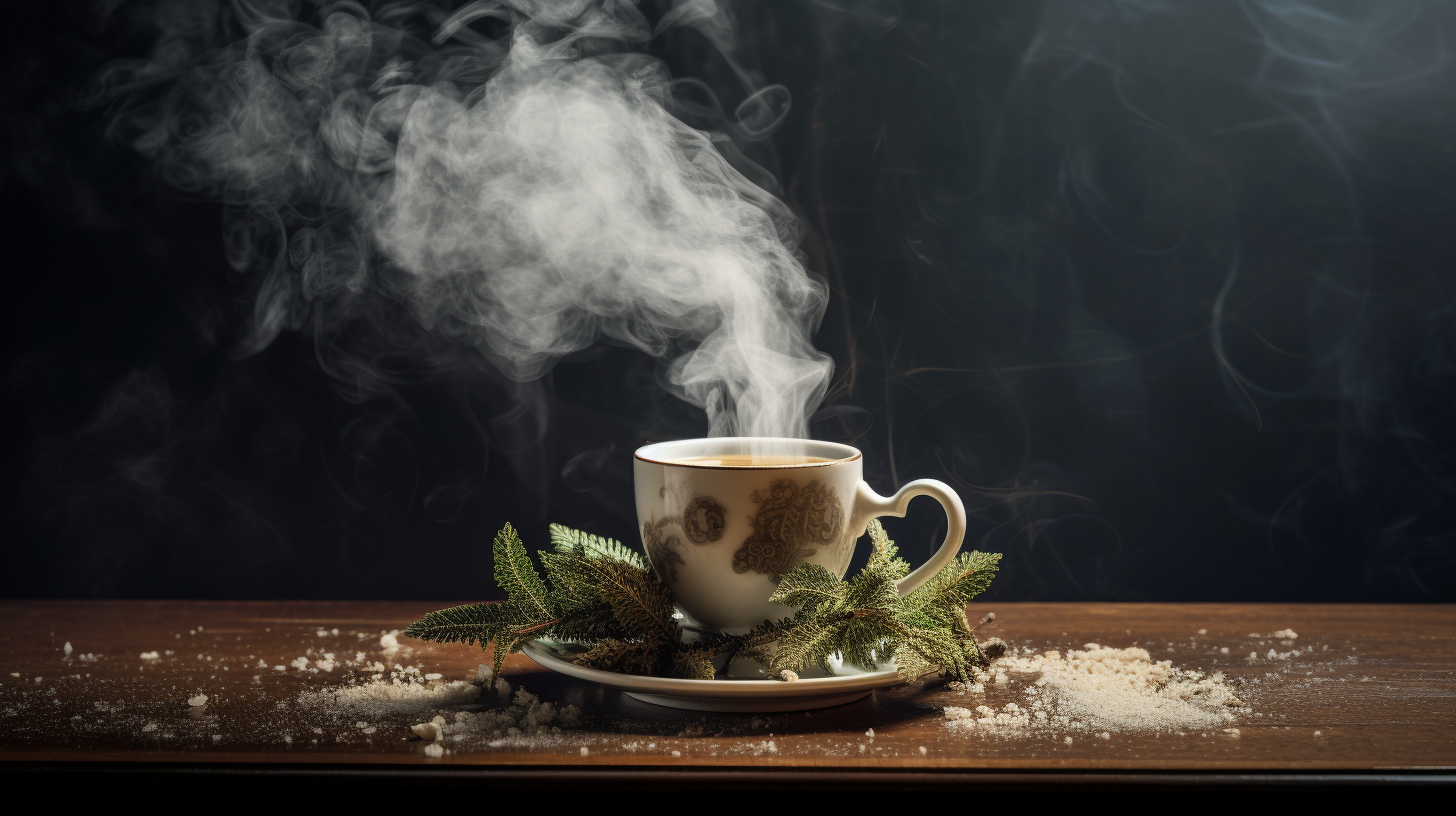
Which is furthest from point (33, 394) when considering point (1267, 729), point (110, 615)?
point (1267, 729)

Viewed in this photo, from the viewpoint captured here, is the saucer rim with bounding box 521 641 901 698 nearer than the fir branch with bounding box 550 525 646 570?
Yes

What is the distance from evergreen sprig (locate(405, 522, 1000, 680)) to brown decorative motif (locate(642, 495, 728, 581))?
0.03 meters

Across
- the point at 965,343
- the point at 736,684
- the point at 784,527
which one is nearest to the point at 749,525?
the point at 784,527

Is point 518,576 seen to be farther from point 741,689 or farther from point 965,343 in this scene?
point 965,343

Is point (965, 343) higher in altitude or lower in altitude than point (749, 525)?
higher

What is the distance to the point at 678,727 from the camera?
2.46 feet

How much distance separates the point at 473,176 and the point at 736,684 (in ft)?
2.91

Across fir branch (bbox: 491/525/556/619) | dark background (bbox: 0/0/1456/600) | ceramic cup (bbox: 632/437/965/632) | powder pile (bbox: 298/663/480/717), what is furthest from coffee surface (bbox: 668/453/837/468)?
dark background (bbox: 0/0/1456/600)

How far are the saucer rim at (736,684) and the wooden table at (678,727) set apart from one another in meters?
0.03

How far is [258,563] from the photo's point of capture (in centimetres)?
148

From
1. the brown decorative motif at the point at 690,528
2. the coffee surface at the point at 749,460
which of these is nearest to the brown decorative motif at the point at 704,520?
the brown decorative motif at the point at 690,528

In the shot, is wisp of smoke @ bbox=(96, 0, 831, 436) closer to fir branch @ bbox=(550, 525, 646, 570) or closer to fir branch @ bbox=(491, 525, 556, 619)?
fir branch @ bbox=(550, 525, 646, 570)

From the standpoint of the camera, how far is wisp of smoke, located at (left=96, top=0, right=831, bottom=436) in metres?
1.33

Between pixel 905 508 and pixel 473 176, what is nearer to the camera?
pixel 905 508
